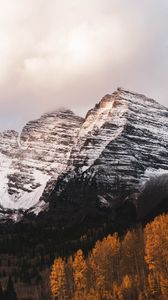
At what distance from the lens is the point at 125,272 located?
18450cm

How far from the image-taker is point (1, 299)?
194 metres

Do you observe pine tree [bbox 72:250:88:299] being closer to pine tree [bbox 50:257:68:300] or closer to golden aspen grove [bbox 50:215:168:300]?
golden aspen grove [bbox 50:215:168:300]

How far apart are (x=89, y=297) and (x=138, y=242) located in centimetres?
3158

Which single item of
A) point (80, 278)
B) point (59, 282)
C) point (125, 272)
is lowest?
point (125, 272)

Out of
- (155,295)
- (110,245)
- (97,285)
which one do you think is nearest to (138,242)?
(110,245)

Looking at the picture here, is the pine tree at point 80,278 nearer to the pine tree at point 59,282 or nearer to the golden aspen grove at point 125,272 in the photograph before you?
the golden aspen grove at point 125,272

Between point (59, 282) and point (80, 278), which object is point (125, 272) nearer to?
point (80, 278)

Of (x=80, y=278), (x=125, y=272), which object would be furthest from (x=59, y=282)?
(x=125, y=272)

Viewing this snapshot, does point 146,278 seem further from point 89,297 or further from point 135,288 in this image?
point 89,297

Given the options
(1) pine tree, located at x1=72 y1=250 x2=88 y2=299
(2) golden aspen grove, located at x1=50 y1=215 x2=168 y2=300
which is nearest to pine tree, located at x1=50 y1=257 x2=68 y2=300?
(2) golden aspen grove, located at x1=50 y1=215 x2=168 y2=300

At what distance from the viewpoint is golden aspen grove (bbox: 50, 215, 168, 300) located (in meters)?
156

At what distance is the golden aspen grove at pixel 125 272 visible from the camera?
156 m

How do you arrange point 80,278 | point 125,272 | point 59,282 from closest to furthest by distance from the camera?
point 125,272
point 80,278
point 59,282

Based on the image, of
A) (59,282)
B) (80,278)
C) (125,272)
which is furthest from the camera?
(59,282)
